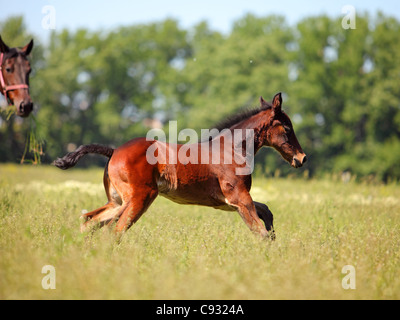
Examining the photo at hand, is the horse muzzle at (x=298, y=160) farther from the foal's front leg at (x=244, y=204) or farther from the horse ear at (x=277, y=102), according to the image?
the foal's front leg at (x=244, y=204)

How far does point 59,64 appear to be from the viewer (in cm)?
4162

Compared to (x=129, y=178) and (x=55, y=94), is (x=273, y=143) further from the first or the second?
(x=55, y=94)

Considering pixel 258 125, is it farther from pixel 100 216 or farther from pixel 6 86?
pixel 6 86

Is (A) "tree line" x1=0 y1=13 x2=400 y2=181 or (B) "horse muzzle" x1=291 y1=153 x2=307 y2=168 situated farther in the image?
(A) "tree line" x1=0 y1=13 x2=400 y2=181

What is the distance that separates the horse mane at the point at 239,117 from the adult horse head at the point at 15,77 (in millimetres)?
2812

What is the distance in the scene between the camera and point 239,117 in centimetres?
670

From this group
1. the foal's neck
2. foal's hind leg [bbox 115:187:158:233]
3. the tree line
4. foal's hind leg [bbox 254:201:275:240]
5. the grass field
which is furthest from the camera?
the tree line

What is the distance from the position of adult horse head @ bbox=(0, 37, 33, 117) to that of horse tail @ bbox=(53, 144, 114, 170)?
34.2 inches

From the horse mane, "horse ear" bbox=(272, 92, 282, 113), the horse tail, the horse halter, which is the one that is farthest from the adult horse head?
"horse ear" bbox=(272, 92, 282, 113)

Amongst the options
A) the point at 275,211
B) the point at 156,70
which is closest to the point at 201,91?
the point at 156,70

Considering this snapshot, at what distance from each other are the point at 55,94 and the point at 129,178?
38739mm

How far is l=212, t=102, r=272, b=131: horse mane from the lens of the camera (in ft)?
21.9

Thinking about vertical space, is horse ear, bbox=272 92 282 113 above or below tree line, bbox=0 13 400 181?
below

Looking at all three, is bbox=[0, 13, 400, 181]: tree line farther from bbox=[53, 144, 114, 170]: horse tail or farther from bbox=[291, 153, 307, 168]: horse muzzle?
→ bbox=[53, 144, 114, 170]: horse tail
